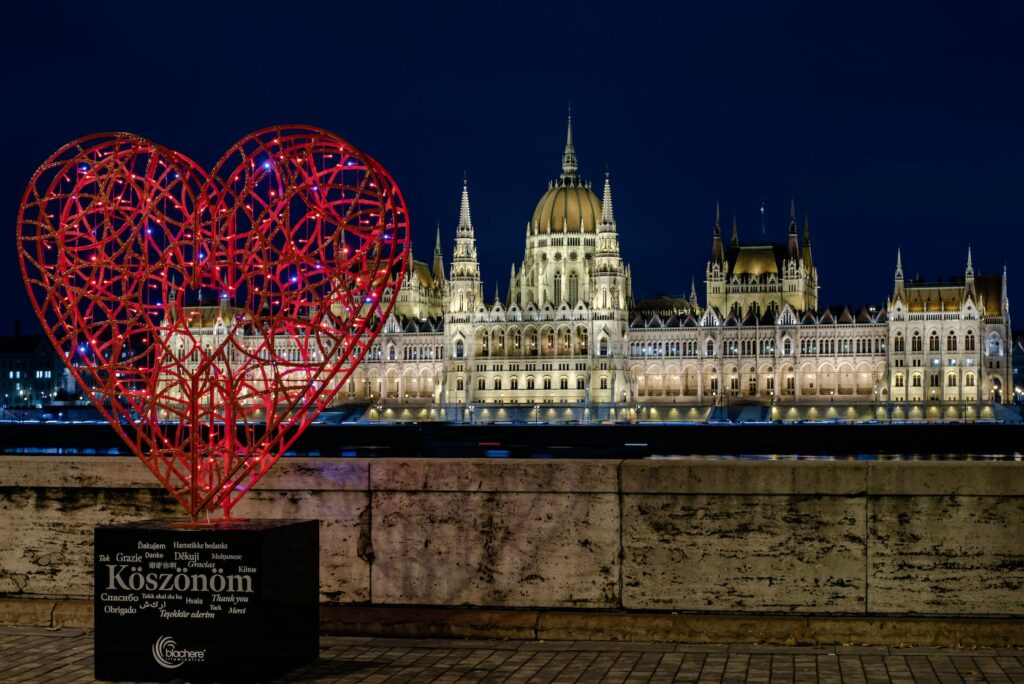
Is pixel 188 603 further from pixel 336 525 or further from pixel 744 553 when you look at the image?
pixel 744 553

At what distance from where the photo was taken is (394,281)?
10.5m

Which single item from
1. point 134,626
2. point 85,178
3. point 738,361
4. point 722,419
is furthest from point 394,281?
point 738,361

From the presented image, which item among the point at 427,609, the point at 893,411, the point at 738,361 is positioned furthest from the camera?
the point at 738,361

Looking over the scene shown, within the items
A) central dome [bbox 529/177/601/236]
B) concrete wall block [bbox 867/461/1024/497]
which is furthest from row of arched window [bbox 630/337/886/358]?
concrete wall block [bbox 867/461/1024/497]

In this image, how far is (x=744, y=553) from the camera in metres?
11.6

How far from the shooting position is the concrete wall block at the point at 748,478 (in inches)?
450

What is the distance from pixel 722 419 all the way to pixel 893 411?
15345 millimetres

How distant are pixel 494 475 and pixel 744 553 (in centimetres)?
224

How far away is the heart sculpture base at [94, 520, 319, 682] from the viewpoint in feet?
32.1

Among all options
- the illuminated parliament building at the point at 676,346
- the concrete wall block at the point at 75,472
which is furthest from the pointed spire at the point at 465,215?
the concrete wall block at the point at 75,472

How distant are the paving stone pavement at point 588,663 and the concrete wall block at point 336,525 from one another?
589mm

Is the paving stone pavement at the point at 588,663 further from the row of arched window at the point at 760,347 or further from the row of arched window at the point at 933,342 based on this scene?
the row of arched window at the point at 760,347

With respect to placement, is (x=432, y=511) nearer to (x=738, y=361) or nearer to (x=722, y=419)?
(x=722, y=419)

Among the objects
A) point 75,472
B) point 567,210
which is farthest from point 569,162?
point 75,472
